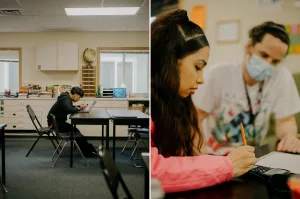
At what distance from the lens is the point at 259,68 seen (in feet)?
4.72

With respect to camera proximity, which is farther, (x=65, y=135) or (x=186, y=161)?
(x=65, y=135)

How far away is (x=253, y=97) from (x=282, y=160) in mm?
357

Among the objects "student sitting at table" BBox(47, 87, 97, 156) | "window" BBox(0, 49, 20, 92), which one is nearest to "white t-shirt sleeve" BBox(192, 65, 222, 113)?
"student sitting at table" BBox(47, 87, 97, 156)

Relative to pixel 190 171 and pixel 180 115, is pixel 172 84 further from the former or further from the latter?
pixel 190 171

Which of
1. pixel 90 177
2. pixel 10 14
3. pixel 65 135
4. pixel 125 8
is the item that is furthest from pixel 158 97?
pixel 10 14

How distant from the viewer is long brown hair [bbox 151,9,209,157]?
57.3 inches

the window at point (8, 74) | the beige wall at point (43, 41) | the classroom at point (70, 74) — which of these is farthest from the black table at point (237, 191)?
the window at point (8, 74)

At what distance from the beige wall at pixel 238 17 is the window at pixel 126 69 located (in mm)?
5574

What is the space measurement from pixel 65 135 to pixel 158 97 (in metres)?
3.31

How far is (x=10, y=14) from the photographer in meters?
5.24

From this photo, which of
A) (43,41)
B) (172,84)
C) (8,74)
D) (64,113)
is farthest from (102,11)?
(172,84)

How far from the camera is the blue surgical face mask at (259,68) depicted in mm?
1436

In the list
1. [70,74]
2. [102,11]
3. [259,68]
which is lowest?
[259,68]

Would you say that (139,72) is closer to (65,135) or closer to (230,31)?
(65,135)
